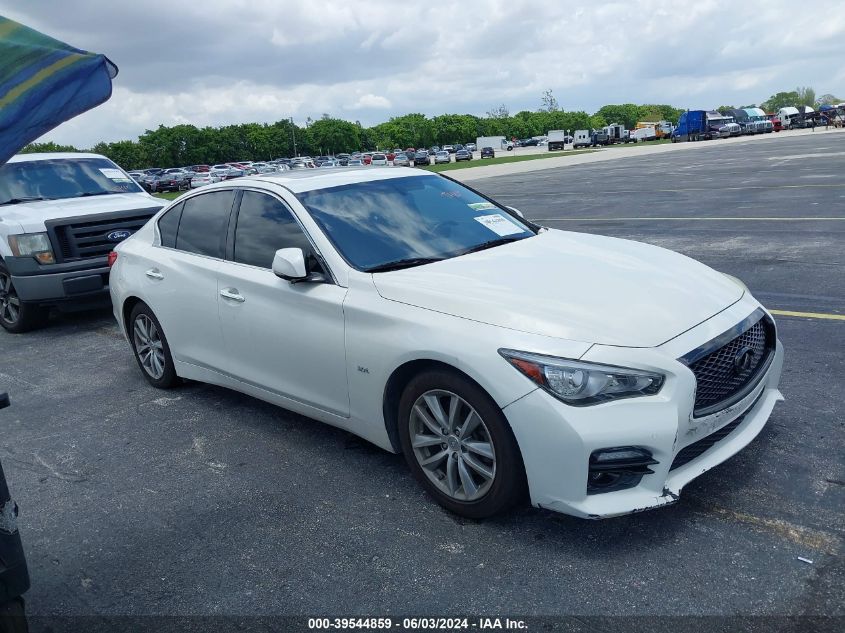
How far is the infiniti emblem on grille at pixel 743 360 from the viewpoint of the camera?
3.44 m

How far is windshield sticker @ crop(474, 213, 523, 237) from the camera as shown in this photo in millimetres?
4633

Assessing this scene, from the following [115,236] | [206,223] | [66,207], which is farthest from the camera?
[66,207]

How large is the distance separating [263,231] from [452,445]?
1.96 meters

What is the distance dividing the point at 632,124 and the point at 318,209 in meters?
200

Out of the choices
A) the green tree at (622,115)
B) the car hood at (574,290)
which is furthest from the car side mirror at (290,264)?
the green tree at (622,115)

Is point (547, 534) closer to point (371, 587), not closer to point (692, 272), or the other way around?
point (371, 587)

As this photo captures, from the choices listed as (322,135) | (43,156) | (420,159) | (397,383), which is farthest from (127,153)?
(397,383)

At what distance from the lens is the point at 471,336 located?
330 centimetres

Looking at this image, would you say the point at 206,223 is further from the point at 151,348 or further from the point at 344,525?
the point at 344,525

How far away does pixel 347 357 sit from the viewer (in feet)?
12.7

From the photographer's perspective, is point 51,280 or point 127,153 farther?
point 127,153

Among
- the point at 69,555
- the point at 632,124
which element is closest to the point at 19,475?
the point at 69,555

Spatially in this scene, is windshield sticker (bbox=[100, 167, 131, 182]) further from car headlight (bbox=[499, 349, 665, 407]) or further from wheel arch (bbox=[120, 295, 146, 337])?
car headlight (bbox=[499, 349, 665, 407])

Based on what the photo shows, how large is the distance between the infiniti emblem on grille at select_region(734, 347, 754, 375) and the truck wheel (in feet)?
23.4
